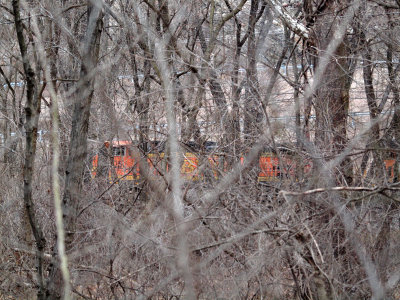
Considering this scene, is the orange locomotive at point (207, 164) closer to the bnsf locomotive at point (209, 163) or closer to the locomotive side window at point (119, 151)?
the bnsf locomotive at point (209, 163)

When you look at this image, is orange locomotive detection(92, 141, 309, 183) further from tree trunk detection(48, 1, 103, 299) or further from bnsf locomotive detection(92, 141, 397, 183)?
tree trunk detection(48, 1, 103, 299)

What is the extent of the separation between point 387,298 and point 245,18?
6.68m

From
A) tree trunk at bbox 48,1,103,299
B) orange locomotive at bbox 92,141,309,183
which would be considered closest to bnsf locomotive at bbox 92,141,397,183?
orange locomotive at bbox 92,141,309,183

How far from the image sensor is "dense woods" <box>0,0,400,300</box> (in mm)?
4031

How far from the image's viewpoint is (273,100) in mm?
6902

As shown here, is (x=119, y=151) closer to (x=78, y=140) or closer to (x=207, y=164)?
(x=207, y=164)

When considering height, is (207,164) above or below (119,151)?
below

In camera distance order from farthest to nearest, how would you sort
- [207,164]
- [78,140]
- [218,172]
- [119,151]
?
1. [119,151]
2. [207,164]
3. [218,172]
4. [78,140]

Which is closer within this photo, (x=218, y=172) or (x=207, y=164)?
(x=218, y=172)

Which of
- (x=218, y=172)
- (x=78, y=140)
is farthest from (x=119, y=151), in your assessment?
(x=78, y=140)

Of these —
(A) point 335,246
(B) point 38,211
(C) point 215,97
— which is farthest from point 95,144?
(A) point 335,246

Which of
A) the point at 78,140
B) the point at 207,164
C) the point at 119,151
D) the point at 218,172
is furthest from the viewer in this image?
the point at 119,151

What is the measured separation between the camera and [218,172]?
19.6ft

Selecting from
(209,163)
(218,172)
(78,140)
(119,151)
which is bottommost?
(218,172)
